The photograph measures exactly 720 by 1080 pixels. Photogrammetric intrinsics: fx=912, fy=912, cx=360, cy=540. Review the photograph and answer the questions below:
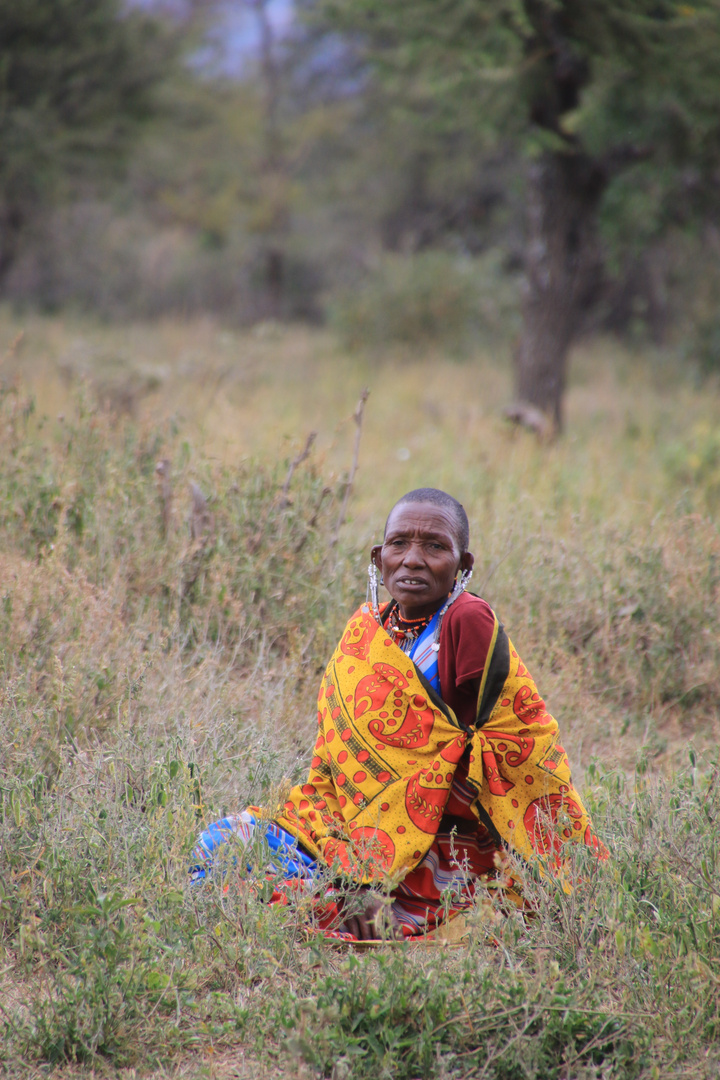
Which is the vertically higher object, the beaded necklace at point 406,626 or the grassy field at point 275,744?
the beaded necklace at point 406,626

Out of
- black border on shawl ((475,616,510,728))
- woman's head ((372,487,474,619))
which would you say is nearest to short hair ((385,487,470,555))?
woman's head ((372,487,474,619))

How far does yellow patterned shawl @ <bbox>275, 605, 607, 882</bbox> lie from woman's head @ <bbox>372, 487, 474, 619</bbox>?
14cm

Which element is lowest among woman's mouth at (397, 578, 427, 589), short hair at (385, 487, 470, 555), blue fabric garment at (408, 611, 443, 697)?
blue fabric garment at (408, 611, 443, 697)

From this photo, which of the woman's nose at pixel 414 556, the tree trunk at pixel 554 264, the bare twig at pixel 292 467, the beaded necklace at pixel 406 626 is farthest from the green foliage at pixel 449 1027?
the tree trunk at pixel 554 264

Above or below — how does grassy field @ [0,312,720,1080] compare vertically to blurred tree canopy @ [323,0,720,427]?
below

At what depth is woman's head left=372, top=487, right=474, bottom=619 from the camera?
2525 mm

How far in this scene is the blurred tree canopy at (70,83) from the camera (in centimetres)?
969

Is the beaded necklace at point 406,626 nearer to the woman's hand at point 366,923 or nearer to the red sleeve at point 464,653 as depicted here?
the red sleeve at point 464,653

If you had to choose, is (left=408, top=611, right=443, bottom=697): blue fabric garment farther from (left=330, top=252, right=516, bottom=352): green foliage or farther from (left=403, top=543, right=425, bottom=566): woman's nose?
(left=330, top=252, right=516, bottom=352): green foliage

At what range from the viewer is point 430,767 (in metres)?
2.44

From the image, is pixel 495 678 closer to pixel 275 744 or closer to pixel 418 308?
pixel 275 744

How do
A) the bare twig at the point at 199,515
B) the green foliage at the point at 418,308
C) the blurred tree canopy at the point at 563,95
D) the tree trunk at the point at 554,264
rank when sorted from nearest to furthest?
the bare twig at the point at 199,515, the blurred tree canopy at the point at 563,95, the tree trunk at the point at 554,264, the green foliage at the point at 418,308

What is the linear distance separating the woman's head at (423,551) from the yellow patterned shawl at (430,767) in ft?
0.47

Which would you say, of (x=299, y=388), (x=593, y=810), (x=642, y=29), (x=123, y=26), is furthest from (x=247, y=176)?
(x=593, y=810)
